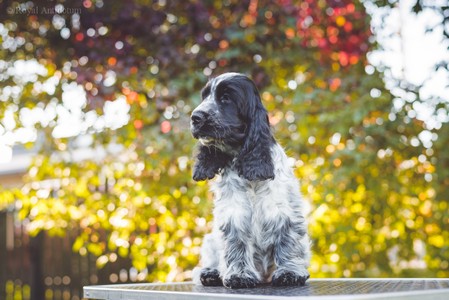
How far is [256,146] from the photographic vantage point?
90.0 inches

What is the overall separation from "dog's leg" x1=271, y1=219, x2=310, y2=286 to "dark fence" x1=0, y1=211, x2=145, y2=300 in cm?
430

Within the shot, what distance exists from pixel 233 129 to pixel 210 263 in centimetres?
63

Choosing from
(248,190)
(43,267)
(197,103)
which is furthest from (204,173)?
(43,267)

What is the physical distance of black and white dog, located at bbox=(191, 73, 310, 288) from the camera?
226 centimetres

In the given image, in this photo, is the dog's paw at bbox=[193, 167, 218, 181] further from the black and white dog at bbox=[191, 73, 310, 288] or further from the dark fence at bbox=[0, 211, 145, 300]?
the dark fence at bbox=[0, 211, 145, 300]

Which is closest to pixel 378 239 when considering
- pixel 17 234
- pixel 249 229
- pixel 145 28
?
pixel 145 28

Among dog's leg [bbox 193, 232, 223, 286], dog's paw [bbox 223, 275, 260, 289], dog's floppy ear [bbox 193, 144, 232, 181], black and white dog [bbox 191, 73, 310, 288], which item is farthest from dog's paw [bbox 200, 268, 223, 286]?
dog's floppy ear [bbox 193, 144, 232, 181]

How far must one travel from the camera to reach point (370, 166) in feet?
14.3

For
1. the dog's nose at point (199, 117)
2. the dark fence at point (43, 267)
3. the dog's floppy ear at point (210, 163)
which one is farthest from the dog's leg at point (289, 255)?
the dark fence at point (43, 267)

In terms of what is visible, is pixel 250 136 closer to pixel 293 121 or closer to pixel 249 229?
pixel 249 229

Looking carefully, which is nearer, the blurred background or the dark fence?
the blurred background

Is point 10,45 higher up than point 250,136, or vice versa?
point 10,45

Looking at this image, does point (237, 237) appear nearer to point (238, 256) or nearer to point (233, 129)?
point (238, 256)

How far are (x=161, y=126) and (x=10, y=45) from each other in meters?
1.35
